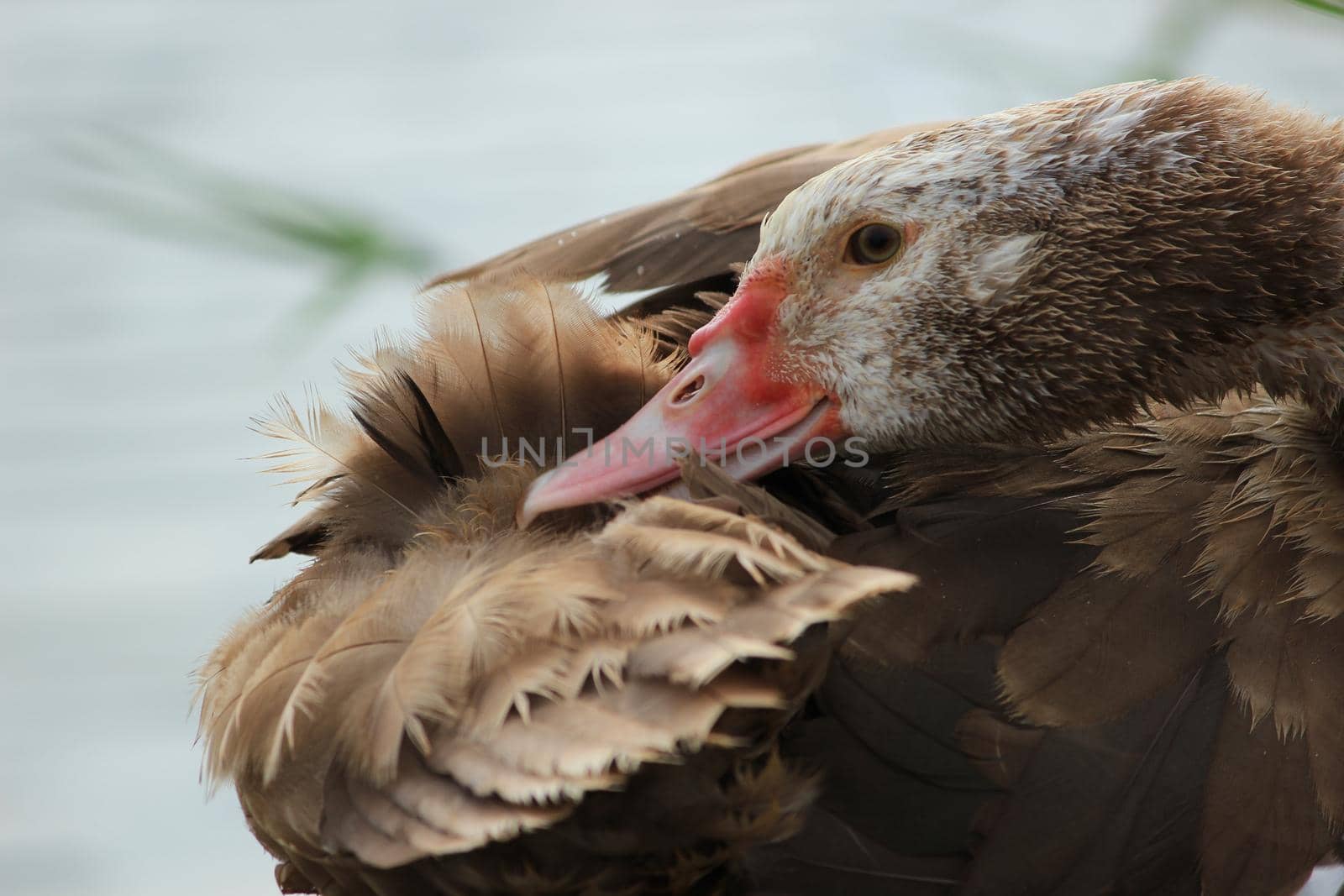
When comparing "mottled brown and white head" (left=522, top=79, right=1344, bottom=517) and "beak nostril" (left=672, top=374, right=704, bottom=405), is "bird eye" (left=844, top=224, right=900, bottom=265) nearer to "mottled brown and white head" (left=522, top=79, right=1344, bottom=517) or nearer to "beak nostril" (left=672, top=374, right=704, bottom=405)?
"mottled brown and white head" (left=522, top=79, right=1344, bottom=517)

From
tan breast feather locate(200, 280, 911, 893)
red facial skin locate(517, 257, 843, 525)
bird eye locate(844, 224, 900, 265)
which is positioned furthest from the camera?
bird eye locate(844, 224, 900, 265)

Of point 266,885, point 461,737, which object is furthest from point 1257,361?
point 266,885

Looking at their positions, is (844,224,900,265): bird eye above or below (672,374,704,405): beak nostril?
above

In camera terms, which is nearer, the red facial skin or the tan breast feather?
the tan breast feather

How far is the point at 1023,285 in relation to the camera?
1648 millimetres

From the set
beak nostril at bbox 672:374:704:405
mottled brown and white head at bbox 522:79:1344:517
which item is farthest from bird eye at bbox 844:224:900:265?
beak nostril at bbox 672:374:704:405

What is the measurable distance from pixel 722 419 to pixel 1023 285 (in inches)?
14.8

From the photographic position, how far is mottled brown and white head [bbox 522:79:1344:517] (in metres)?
1.60

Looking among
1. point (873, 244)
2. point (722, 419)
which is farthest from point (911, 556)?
point (873, 244)

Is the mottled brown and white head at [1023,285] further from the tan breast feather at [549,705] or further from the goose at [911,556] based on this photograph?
the tan breast feather at [549,705]

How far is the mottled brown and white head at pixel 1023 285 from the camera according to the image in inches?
63.1

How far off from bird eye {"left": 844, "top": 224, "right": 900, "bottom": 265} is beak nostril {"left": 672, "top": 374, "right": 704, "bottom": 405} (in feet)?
0.76

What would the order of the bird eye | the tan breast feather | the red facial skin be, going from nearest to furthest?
1. the tan breast feather
2. the red facial skin
3. the bird eye

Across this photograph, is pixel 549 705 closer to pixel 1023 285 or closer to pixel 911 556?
pixel 911 556
